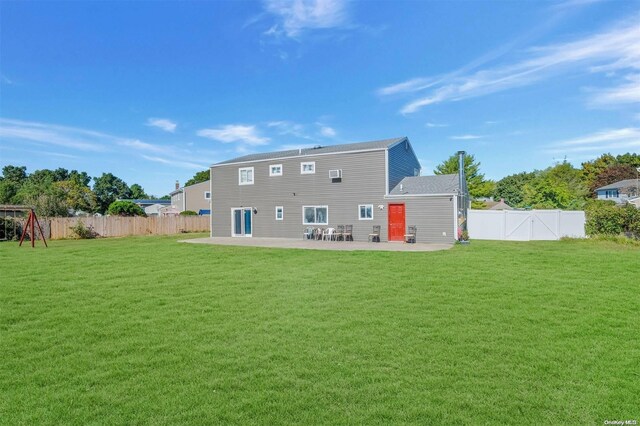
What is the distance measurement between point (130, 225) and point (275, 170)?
49.9ft

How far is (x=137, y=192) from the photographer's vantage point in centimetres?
9119

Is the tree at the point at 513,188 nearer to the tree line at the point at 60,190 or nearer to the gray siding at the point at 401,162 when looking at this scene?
the gray siding at the point at 401,162

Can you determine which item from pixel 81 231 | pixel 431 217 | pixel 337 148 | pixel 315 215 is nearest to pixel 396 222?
pixel 431 217

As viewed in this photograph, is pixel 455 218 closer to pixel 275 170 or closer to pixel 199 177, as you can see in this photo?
pixel 275 170

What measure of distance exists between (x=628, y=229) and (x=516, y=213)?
5.58 m

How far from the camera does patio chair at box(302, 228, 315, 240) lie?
23139mm

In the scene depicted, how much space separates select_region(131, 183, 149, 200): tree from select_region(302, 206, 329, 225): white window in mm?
79124

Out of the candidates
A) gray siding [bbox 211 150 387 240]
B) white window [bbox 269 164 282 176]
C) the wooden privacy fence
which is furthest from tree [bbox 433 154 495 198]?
the wooden privacy fence

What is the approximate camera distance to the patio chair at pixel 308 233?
23.1m

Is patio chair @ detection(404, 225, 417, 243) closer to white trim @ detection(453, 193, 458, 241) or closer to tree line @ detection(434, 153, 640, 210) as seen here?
white trim @ detection(453, 193, 458, 241)

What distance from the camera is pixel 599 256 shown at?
42.2ft

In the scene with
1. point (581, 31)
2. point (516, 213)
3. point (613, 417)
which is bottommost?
point (613, 417)

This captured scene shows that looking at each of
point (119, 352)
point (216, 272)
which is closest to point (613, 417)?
point (119, 352)

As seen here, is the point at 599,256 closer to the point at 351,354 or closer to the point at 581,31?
the point at 581,31
